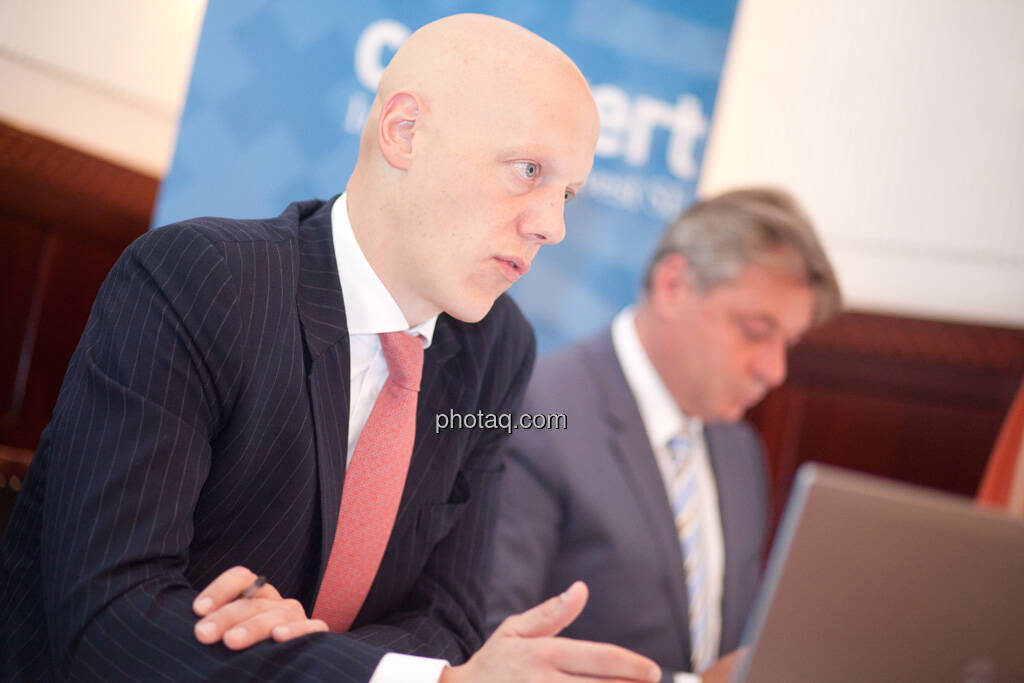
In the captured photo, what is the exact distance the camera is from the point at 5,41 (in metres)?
1.40

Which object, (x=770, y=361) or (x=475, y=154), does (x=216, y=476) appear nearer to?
(x=475, y=154)

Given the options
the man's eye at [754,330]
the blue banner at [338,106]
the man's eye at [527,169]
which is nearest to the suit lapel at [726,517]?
the man's eye at [754,330]

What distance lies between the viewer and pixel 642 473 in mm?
2008

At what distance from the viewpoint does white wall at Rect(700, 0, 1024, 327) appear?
9.71 ft

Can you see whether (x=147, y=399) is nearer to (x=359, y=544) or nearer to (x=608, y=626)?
(x=359, y=544)

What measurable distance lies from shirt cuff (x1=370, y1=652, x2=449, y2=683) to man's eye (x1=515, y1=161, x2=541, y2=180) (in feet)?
1.99

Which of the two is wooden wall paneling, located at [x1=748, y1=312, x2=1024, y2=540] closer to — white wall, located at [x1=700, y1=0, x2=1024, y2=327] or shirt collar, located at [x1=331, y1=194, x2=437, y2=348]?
white wall, located at [x1=700, y1=0, x2=1024, y2=327]

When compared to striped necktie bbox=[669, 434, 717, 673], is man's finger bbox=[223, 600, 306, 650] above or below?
above

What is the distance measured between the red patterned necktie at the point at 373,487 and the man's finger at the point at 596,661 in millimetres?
385

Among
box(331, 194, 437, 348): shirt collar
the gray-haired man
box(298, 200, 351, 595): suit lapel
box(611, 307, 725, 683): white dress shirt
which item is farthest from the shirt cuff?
box(611, 307, 725, 683): white dress shirt

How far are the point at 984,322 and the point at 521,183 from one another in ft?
7.94

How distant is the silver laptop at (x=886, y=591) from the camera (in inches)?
32.1

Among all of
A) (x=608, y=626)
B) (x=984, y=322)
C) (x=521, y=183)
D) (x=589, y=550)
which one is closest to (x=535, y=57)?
(x=521, y=183)

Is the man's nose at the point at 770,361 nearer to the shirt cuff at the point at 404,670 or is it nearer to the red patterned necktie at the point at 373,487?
the red patterned necktie at the point at 373,487
